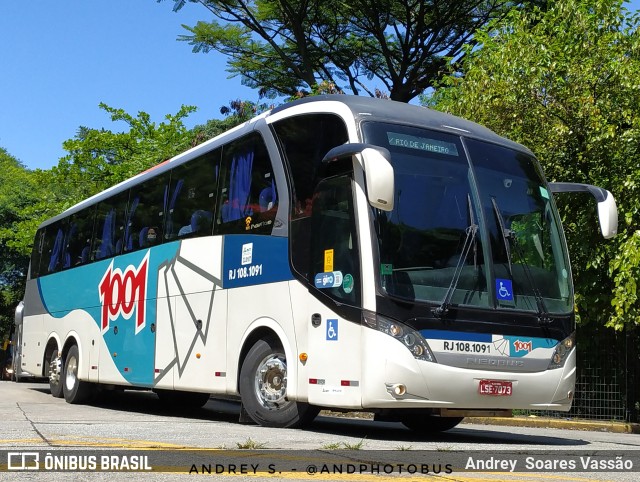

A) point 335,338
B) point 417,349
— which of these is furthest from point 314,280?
point 417,349

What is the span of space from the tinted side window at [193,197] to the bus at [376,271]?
0.05m

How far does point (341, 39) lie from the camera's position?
3195 centimetres

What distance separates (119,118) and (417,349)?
28.9m

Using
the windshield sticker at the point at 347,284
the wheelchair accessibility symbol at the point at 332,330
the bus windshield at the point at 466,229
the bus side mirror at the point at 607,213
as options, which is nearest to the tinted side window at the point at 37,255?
the wheelchair accessibility symbol at the point at 332,330

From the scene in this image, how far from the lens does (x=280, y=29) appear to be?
1236 inches

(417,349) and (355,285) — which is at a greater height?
(355,285)

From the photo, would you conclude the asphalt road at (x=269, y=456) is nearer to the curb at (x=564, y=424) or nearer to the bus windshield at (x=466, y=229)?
the bus windshield at (x=466, y=229)

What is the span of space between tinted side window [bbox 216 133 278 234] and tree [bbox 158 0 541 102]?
18.9m

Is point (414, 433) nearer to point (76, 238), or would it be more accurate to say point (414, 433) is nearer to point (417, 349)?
→ point (417, 349)

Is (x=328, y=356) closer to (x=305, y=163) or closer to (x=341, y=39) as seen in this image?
(x=305, y=163)

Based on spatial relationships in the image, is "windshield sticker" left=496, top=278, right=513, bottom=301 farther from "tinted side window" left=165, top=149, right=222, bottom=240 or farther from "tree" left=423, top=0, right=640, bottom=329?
"tree" left=423, top=0, right=640, bottom=329

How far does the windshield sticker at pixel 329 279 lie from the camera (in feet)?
31.5

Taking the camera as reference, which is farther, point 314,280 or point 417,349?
point 314,280

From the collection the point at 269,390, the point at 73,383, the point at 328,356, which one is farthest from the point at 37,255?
the point at 328,356
